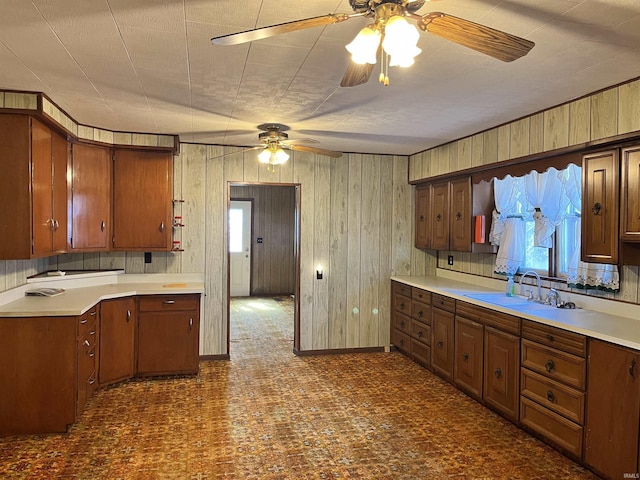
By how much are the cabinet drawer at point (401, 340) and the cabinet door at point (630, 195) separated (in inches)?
112

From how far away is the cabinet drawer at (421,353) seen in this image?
4.92 m

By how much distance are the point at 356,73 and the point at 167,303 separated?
3307 mm

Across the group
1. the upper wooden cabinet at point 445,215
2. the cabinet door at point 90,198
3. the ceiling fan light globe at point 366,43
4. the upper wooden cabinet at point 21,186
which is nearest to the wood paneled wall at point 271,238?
the upper wooden cabinet at point 445,215

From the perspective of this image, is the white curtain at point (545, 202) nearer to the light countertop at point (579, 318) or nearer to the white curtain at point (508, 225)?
the white curtain at point (508, 225)

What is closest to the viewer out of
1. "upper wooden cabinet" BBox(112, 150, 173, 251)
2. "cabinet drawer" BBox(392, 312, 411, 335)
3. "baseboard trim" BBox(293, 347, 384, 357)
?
"upper wooden cabinet" BBox(112, 150, 173, 251)

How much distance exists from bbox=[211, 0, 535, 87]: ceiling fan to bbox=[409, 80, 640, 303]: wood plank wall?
160cm

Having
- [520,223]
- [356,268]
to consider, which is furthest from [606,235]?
[356,268]

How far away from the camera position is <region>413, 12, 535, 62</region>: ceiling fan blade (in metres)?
1.61

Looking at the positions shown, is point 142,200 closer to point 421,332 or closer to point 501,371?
point 421,332

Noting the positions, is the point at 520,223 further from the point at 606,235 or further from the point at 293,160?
the point at 293,160

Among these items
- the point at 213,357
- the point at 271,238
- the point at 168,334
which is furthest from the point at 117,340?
the point at 271,238

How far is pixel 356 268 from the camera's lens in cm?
569

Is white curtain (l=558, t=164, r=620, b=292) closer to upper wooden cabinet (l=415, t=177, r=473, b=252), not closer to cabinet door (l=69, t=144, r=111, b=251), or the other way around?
upper wooden cabinet (l=415, t=177, r=473, b=252)

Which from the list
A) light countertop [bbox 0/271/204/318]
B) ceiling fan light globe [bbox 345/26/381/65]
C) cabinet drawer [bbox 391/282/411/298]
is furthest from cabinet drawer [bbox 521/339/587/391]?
light countertop [bbox 0/271/204/318]
